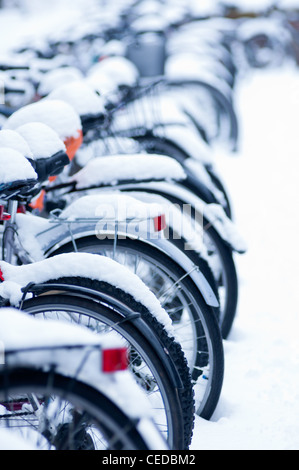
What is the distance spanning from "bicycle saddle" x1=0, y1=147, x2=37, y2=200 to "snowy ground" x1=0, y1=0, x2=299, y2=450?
106 centimetres

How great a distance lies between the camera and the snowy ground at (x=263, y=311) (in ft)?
7.63

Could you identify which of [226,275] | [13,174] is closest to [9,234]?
[13,174]

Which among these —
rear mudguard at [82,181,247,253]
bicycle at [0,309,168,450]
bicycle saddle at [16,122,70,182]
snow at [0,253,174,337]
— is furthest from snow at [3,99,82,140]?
bicycle at [0,309,168,450]

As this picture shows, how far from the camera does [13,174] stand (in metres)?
1.73

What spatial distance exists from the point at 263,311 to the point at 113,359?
2.22 metres

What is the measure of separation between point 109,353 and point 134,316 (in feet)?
1.42

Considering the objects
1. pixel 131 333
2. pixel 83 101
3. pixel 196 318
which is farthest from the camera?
pixel 83 101

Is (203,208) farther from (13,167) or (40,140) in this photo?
(13,167)

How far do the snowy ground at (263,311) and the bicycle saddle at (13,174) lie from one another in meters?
1.06

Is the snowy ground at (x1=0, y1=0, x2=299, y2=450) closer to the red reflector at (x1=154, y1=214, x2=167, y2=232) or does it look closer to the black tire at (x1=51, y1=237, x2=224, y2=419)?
the black tire at (x1=51, y1=237, x2=224, y2=419)

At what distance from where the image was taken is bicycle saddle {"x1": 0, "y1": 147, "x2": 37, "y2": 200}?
1.73 m

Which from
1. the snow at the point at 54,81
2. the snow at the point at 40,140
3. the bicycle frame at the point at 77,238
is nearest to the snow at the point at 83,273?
the bicycle frame at the point at 77,238

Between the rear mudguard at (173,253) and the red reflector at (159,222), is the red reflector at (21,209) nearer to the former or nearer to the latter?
the rear mudguard at (173,253)

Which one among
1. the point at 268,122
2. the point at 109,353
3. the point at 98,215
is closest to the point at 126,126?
the point at 98,215
